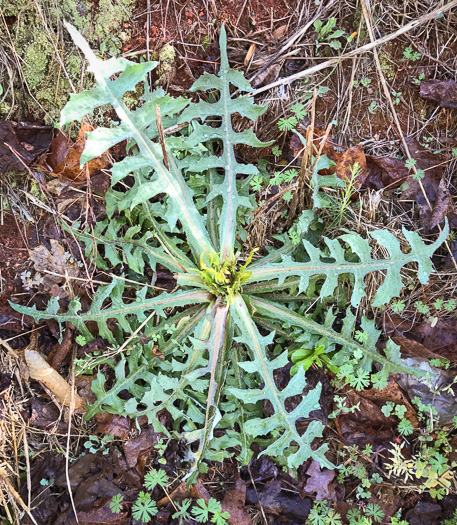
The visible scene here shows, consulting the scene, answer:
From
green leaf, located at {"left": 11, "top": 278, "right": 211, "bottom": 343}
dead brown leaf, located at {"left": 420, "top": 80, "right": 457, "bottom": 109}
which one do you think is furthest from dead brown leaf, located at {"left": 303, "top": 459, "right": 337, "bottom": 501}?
dead brown leaf, located at {"left": 420, "top": 80, "right": 457, "bottom": 109}

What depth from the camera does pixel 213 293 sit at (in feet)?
8.01

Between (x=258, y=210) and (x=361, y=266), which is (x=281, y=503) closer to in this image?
(x=361, y=266)

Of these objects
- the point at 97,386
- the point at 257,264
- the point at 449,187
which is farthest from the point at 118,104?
the point at 449,187

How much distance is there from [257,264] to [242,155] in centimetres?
73

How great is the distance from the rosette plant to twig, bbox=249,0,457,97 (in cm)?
20

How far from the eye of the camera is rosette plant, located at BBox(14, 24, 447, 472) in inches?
87.7

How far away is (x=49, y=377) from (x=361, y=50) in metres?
2.71

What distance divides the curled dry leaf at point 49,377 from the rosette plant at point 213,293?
0.25m

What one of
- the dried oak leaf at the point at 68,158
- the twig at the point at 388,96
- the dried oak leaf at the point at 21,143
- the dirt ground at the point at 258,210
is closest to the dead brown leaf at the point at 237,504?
the dirt ground at the point at 258,210

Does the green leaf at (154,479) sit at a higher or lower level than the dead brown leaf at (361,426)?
higher

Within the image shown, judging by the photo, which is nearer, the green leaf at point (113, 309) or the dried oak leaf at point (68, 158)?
the green leaf at point (113, 309)

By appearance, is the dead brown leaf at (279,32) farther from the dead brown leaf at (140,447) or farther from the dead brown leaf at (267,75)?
the dead brown leaf at (140,447)

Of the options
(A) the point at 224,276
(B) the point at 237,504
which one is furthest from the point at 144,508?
(A) the point at 224,276

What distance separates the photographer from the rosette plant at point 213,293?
2.23m
